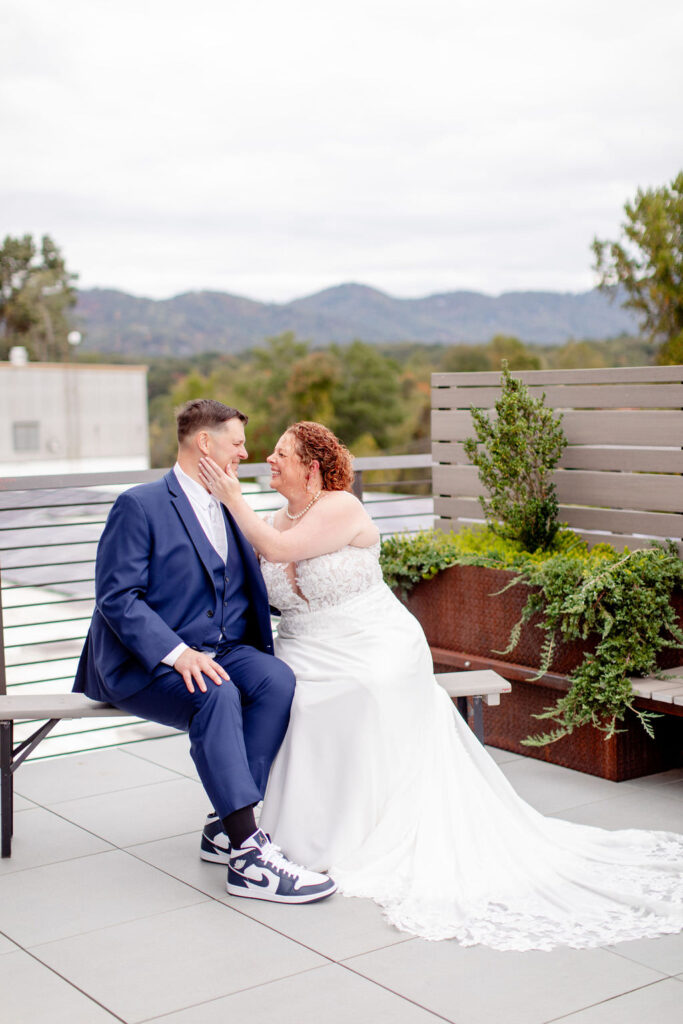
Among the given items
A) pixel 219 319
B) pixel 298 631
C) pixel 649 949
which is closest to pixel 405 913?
pixel 649 949

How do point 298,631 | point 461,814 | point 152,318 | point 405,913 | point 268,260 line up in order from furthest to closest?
point 268,260
point 152,318
point 298,631
point 461,814
point 405,913

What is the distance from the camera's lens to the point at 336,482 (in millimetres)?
3695

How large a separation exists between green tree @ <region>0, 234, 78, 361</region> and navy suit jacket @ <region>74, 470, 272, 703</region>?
6571cm

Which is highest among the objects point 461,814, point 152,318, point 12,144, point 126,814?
point 12,144

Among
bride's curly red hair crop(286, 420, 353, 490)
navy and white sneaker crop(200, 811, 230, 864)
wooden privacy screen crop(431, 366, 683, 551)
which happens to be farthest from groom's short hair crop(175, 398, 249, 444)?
wooden privacy screen crop(431, 366, 683, 551)

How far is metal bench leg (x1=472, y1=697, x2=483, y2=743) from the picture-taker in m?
3.78

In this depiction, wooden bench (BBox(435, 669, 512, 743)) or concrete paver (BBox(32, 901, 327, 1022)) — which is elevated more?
wooden bench (BBox(435, 669, 512, 743))

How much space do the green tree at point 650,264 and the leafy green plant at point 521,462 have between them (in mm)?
14673

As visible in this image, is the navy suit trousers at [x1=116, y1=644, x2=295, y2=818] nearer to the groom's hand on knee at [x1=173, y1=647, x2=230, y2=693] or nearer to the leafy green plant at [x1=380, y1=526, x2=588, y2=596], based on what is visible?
the groom's hand on knee at [x1=173, y1=647, x2=230, y2=693]

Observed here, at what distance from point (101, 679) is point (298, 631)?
2.17ft

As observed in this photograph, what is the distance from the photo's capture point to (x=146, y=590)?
3.39 meters

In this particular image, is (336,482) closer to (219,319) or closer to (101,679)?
(101,679)

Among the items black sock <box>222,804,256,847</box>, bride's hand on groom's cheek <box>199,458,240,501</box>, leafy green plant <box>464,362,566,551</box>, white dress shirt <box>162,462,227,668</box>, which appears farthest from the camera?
leafy green plant <box>464,362,566,551</box>

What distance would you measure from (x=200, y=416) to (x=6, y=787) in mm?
1384
